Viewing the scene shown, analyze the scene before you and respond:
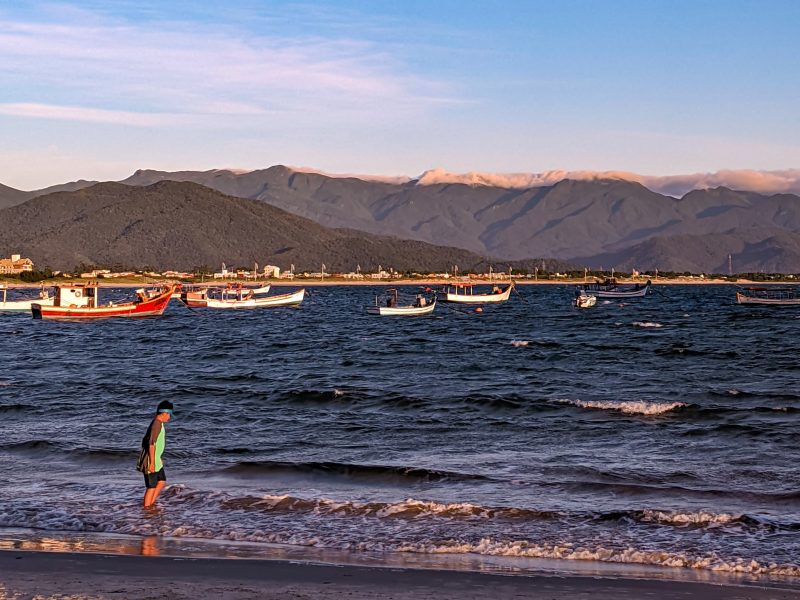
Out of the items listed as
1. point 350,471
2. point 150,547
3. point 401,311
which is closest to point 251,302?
point 401,311

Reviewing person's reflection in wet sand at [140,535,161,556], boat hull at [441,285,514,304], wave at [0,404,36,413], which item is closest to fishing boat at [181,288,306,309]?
boat hull at [441,285,514,304]

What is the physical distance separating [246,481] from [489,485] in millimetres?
5152

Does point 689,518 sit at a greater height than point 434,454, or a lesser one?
greater

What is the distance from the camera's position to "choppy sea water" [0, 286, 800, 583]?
16.6 metres

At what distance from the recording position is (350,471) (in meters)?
22.1

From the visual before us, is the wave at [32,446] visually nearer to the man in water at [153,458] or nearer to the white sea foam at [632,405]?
the man in water at [153,458]

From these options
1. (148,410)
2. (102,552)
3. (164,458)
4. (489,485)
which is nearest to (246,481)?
(164,458)

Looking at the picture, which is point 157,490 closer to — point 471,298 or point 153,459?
point 153,459

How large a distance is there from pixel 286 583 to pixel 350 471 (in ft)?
29.1

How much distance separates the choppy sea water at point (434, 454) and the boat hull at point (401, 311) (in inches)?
2367

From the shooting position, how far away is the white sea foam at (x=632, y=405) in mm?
31297

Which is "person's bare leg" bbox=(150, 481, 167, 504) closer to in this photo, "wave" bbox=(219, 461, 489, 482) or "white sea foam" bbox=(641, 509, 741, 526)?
"wave" bbox=(219, 461, 489, 482)

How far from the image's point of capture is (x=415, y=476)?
21.4 meters

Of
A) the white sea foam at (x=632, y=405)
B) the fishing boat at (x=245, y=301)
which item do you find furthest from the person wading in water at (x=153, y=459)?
the fishing boat at (x=245, y=301)
